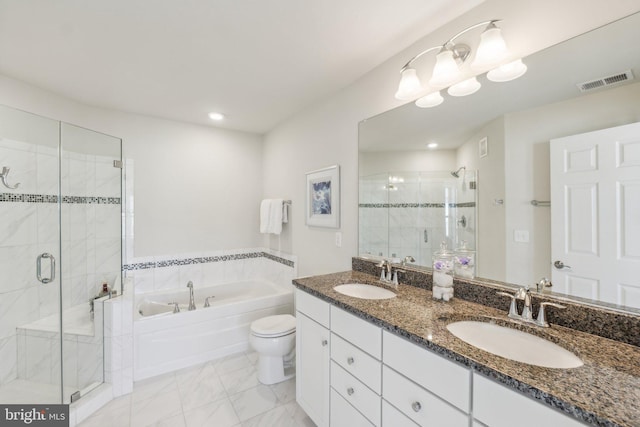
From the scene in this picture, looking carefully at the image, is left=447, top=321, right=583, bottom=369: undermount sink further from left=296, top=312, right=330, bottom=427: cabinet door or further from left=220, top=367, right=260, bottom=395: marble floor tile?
left=220, top=367, right=260, bottom=395: marble floor tile

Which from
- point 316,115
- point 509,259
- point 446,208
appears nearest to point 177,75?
point 316,115

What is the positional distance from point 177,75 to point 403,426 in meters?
2.56

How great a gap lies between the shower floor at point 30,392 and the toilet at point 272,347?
1.28m

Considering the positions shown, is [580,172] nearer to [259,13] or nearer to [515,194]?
[515,194]

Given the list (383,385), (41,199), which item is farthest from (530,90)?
(41,199)

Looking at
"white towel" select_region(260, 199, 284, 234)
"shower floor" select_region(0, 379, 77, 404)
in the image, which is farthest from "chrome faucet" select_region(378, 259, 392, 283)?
"shower floor" select_region(0, 379, 77, 404)

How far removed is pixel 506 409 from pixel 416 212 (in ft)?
3.79

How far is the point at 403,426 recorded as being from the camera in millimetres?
1056

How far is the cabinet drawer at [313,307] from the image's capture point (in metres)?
1.53

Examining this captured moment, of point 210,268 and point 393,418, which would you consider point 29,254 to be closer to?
point 210,268

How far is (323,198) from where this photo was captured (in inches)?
98.4

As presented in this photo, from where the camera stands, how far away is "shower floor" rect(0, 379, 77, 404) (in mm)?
1818

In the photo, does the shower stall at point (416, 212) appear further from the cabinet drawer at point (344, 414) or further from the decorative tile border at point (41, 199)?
the decorative tile border at point (41, 199)

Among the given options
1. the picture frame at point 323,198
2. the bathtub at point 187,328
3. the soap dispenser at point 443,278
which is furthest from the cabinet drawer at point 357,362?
the bathtub at point 187,328
